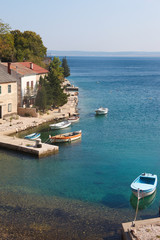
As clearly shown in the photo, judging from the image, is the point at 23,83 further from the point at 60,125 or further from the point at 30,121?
the point at 60,125

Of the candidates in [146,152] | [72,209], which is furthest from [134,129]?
[72,209]

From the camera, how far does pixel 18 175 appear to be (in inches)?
1218

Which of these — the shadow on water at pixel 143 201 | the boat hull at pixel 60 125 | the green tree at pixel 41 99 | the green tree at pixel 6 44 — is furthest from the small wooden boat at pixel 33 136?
the green tree at pixel 6 44

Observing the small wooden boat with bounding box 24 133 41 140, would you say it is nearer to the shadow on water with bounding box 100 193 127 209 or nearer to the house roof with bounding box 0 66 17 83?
the house roof with bounding box 0 66 17 83

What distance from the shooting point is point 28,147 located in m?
36.8

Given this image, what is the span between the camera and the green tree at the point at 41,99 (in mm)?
55656

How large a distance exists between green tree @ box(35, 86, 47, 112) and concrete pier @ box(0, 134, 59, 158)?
54.8 feet

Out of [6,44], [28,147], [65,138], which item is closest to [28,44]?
[6,44]

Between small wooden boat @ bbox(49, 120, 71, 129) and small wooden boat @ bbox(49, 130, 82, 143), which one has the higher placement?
small wooden boat @ bbox(49, 120, 71, 129)

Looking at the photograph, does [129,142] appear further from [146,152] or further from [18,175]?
[18,175]

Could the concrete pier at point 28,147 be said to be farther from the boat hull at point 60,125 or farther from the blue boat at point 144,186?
the blue boat at point 144,186

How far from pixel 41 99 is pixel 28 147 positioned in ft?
66.2

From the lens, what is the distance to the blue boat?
2620 cm

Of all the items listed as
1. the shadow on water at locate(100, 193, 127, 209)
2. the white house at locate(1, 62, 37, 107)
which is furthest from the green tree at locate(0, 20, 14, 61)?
the shadow on water at locate(100, 193, 127, 209)
